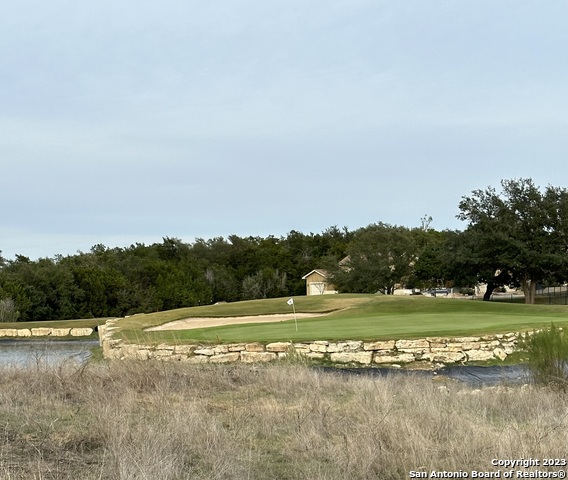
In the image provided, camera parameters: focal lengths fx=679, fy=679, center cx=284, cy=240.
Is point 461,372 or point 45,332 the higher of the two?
point 45,332

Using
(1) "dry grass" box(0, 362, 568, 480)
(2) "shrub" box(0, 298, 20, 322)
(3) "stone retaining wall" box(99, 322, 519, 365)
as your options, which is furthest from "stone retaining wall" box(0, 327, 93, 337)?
(1) "dry grass" box(0, 362, 568, 480)

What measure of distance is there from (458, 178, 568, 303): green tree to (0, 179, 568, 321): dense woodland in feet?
0.21

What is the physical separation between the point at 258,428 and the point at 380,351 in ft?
31.2

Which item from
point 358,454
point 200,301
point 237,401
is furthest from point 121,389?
point 200,301

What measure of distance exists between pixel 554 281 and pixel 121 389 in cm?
4020

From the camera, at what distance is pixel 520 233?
42.9m

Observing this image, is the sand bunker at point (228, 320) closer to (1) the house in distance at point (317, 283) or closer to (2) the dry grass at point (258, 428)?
(2) the dry grass at point (258, 428)

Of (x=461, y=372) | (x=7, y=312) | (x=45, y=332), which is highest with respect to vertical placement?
(x=7, y=312)

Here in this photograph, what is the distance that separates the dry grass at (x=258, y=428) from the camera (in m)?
5.20

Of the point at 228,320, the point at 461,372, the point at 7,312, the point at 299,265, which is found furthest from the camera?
the point at 299,265

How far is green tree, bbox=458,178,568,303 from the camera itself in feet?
137

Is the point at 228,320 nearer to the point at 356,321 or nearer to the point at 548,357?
the point at 356,321

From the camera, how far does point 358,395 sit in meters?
8.55

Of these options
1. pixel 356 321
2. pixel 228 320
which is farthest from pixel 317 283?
pixel 356 321
